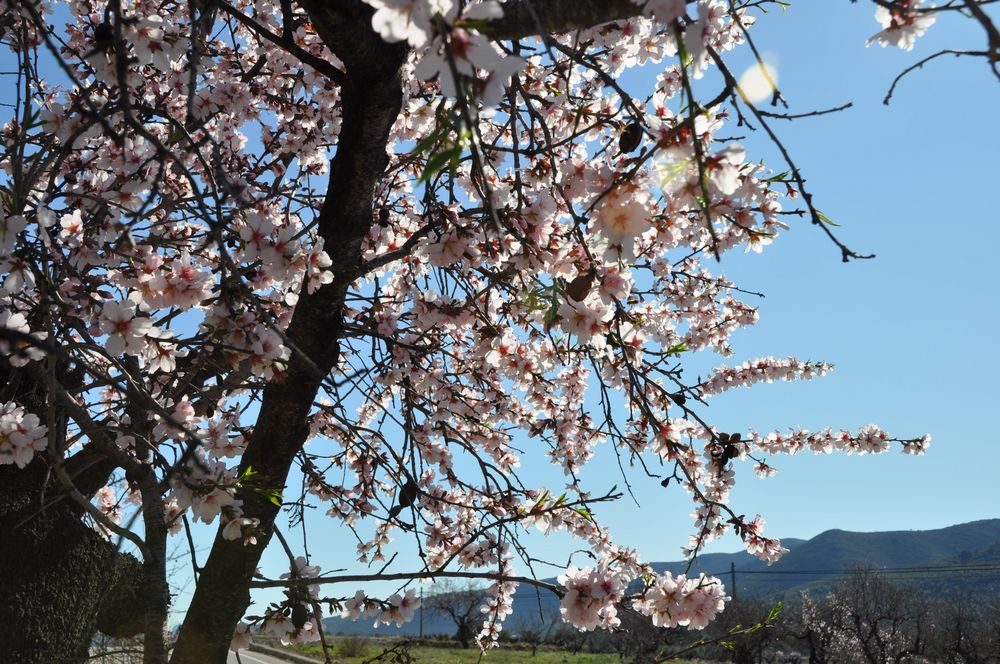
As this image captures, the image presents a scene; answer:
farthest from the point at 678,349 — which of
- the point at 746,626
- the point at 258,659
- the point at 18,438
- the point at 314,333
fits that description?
the point at 746,626

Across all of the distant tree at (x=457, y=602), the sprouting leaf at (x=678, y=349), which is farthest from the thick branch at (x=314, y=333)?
the distant tree at (x=457, y=602)

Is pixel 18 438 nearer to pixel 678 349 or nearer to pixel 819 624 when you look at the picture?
pixel 678 349

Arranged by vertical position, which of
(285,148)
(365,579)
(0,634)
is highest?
(285,148)

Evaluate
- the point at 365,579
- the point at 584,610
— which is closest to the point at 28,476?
the point at 365,579

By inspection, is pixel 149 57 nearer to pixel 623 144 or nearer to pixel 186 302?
pixel 186 302

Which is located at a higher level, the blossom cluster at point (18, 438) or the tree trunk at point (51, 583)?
the blossom cluster at point (18, 438)

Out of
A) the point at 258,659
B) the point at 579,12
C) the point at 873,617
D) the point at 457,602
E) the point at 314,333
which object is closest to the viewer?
the point at 579,12

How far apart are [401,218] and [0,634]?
2836mm

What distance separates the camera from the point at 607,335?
2096 millimetres

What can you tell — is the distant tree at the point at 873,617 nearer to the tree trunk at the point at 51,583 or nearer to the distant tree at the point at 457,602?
the distant tree at the point at 457,602

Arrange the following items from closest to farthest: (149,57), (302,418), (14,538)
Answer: (149,57), (302,418), (14,538)

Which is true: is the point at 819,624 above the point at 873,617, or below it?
below

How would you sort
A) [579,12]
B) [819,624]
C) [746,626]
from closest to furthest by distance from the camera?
[579,12]
[746,626]
[819,624]

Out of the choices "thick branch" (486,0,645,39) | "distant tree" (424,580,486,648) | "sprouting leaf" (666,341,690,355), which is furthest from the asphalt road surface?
"thick branch" (486,0,645,39)
